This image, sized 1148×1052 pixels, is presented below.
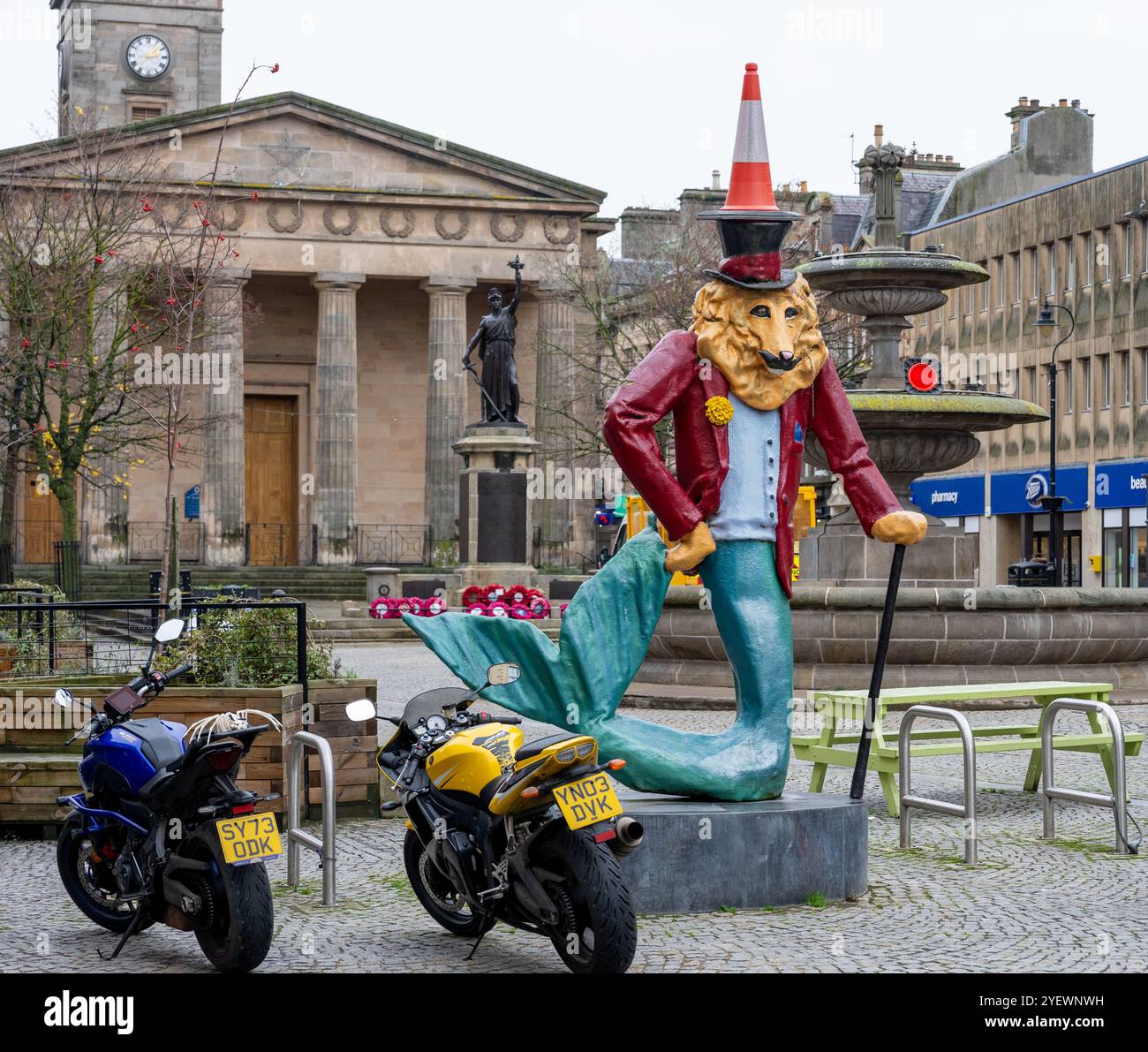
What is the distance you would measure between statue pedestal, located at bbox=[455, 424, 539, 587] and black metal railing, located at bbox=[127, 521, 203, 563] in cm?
1621

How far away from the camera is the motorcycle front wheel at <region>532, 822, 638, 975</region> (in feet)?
23.6

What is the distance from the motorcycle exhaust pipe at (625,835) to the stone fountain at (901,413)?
1172 cm

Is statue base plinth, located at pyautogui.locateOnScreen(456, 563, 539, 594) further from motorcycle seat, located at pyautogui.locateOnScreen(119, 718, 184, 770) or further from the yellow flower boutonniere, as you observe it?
motorcycle seat, located at pyautogui.locateOnScreen(119, 718, 184, 770)

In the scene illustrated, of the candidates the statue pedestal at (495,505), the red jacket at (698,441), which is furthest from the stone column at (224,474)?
the red jacket at (698,441)

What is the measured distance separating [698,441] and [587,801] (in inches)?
86.8

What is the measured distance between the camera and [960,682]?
18719 mm

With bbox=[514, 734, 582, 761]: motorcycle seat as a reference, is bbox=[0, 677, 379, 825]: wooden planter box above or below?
below

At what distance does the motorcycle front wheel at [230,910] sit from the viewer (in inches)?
302

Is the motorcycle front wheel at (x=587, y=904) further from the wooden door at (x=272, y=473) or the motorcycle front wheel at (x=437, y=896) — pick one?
the wooden door at (x=272, y=473)

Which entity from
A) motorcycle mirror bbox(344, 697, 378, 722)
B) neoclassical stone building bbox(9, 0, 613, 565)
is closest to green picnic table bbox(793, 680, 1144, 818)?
motorcycle mirror bbox(344, 697, 378, 722)

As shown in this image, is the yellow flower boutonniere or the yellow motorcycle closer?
the yellow motorcycle

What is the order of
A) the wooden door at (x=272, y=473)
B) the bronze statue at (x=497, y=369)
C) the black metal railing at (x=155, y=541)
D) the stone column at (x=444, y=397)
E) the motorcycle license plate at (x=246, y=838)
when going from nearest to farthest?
1. the motorcycle license plate at (x=246, y=838)
2. the bronze statue at (x=497, y=369)
3. the stone column at (x=444, y=397)
4. the black metal railing at (x=155, y=541)
5. the wooden door at (x=272, y=473)

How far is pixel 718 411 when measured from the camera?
894cm

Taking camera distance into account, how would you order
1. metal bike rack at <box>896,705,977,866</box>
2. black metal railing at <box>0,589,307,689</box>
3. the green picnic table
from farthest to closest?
the green picnic table
black metal railing at <box>0,589,307,689</box>
metal bike rack at <box>896,705,977,866</box>
